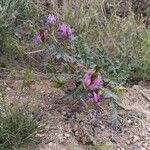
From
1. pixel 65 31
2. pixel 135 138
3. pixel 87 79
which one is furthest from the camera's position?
pixel 65 31

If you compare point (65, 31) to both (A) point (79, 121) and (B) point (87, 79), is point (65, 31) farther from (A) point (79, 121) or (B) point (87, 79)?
(A) point (79, 121)

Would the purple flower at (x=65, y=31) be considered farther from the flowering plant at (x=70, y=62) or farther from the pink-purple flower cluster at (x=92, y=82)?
the pink-purple flower cluster at (x=92, y=82)

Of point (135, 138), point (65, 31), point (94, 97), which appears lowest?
point (135, 138)

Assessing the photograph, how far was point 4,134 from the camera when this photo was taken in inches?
88.6

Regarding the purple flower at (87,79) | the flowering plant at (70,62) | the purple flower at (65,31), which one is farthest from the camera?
the purple flower at (65,31)

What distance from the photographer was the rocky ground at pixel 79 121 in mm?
2439

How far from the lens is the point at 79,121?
2553 mm

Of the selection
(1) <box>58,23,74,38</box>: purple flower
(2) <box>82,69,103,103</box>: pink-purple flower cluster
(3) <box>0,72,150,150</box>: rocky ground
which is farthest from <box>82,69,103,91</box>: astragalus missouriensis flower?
(1) <box>58,23,74,38</box>: purple flower

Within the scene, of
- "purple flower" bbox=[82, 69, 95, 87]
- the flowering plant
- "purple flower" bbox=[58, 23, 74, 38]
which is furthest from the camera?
"purple flower" bbox=[58, 23, 74, 38]

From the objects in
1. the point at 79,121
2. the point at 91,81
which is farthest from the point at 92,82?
the point at 79,121

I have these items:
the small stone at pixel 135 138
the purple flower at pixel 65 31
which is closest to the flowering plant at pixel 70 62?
the purple flower at pixel 65 31

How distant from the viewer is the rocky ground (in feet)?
8.00

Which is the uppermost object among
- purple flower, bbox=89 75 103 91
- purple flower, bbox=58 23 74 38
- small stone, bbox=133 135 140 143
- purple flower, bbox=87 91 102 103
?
purple flower, bbox=58 23 74 38

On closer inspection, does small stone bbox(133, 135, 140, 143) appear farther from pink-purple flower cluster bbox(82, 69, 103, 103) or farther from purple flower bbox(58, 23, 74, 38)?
purple flower bbox(58, 23, 74, 38)
